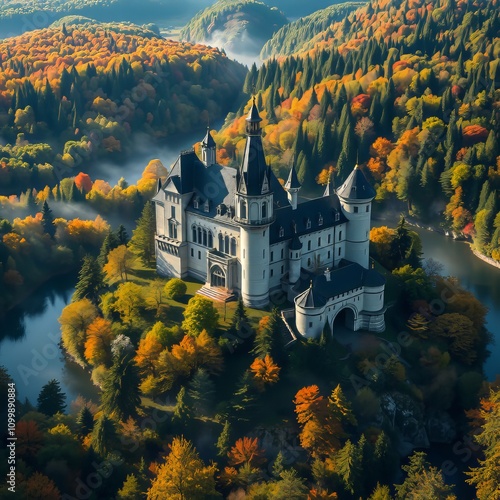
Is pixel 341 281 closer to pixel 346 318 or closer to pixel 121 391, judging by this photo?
pixel 346 318

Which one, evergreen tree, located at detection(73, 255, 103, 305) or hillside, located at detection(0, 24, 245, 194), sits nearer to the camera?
evergreen tree, located at detection(73, 255, 103, 305)

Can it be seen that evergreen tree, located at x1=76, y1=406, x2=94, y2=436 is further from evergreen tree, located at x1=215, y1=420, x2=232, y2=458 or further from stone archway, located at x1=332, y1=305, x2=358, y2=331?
stone archway, located at x1=332, y1=305, x2=358, y2=331

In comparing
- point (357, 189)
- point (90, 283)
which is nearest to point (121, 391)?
point (90, 283)

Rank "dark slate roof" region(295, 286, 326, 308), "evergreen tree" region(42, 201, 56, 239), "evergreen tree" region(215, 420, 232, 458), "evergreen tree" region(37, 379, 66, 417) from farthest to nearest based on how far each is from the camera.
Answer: "evergreen tree" region(42, 201, 56, 239)
"dark slate roof" region(295, 286, 326, 308)
"evergreen tree" region(37, 379, 66, 417)
"evergreen tree" region(215, 420, 232, 458)

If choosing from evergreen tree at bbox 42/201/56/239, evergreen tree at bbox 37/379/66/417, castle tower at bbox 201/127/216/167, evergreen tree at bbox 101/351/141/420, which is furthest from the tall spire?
evergreen tree at bbox 42/201/56/239

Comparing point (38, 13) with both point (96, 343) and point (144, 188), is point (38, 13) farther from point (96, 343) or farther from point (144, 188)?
point (96, 343)

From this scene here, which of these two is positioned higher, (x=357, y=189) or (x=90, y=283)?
(x=357, y=189)

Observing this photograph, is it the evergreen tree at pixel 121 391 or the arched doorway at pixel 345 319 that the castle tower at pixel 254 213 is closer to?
the arched doorway at pixel 345 319
